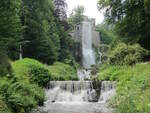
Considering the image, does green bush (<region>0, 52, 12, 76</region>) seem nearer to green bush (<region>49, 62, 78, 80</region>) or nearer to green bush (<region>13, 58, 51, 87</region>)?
green bush (<region>13, 58, 51, 87</region>)

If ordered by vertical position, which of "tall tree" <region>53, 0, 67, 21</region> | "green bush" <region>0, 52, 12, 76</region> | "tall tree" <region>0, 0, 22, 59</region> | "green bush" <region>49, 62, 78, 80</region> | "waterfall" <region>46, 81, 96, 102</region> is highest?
"tall tree" <region>53, 0, 67, 21</region>

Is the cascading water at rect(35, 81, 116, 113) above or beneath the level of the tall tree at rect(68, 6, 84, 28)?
beneath

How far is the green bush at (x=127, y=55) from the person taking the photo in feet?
52.0

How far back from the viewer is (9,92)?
27.5ft

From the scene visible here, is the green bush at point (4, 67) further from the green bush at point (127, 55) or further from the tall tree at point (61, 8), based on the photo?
the tall tree at point (61, 8)

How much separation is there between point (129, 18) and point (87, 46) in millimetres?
22589

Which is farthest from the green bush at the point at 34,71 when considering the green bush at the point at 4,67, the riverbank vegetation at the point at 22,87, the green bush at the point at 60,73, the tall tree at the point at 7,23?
the tall tree at the point at 7,23

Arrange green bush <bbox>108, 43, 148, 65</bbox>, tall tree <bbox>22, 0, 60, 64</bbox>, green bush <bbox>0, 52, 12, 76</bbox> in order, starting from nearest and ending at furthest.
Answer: green bush <bbox>0, 52, 12, 76</bbox>
green bush <bbox>108, 43, 148, 65</bbox>
tall tree <bbox>22, 0, 60, 64</bbox>

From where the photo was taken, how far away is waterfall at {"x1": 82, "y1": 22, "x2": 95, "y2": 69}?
38631 millimetres

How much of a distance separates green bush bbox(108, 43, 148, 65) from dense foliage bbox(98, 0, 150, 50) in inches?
88.1

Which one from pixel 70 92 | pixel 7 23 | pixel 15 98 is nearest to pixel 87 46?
pixel 70 92

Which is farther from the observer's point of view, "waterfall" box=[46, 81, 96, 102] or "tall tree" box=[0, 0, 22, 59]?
"waterfall" box=[46, 81, 96, 102]

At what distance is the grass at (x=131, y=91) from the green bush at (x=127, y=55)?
56.3 inches

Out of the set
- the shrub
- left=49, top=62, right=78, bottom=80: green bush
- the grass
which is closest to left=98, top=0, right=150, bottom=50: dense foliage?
the grass
